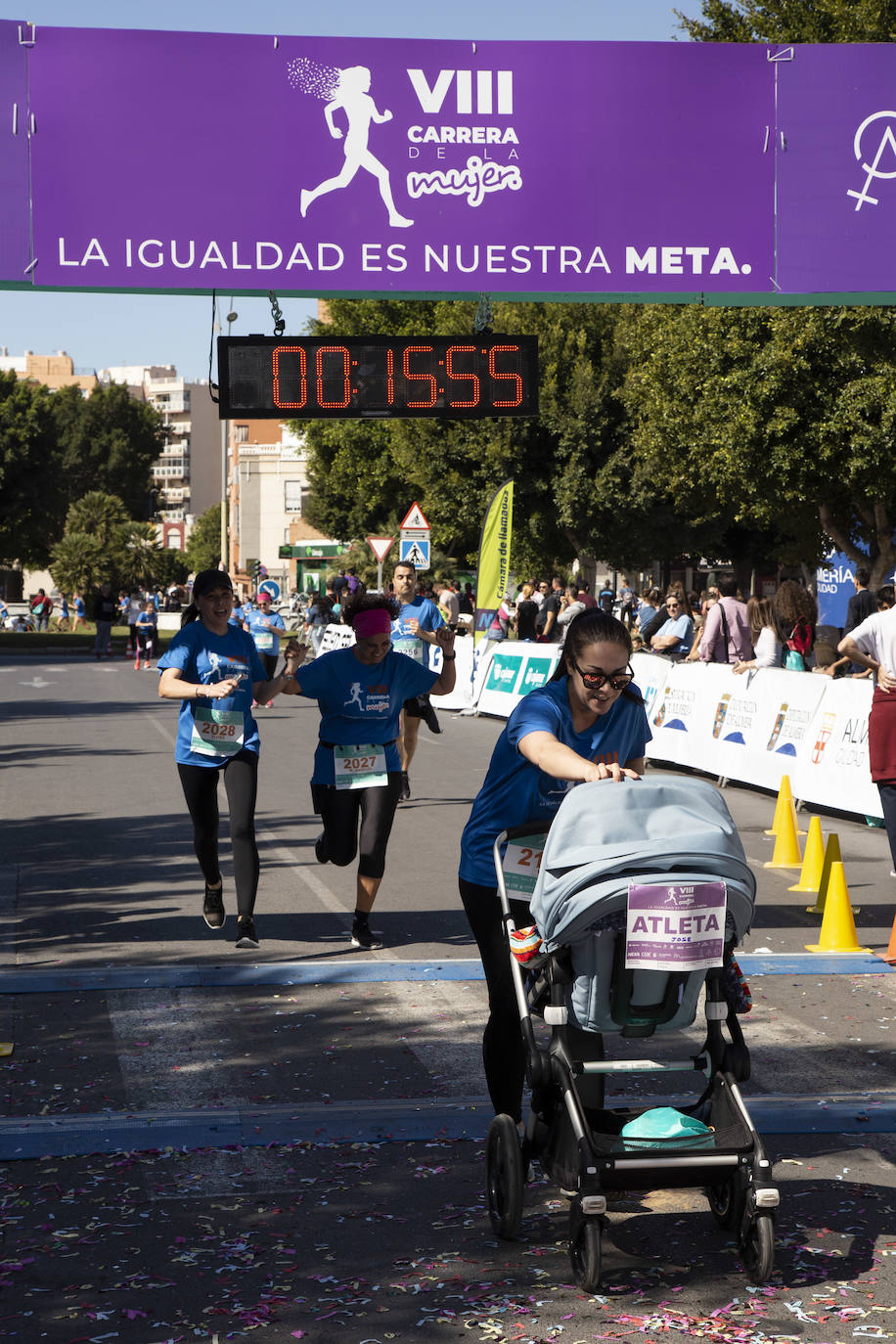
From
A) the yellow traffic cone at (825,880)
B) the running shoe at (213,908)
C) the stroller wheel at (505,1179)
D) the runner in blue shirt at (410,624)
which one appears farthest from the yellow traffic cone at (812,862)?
the stroller wheel at (505,1179)

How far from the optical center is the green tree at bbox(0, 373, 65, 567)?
61625mm

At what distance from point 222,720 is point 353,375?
3.13 metres

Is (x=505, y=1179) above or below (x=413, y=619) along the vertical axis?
below

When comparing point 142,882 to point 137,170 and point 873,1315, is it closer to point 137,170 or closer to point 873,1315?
point 137,170

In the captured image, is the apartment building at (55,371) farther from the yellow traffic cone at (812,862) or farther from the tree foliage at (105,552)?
the yellow traffic cone at (812,862)

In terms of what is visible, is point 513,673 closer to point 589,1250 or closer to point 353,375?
point 353,375

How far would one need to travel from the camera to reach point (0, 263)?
9.83 meters

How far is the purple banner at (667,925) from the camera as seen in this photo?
3975 millimetres

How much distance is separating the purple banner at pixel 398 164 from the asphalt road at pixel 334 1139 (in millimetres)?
3978

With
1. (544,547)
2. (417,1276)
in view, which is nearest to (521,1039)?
(417,1276)

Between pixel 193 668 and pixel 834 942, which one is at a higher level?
pixel 193 668

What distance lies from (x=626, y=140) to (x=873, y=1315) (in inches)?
318

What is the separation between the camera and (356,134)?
394 inches

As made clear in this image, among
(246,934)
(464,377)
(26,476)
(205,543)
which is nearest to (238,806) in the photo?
(246,934)
